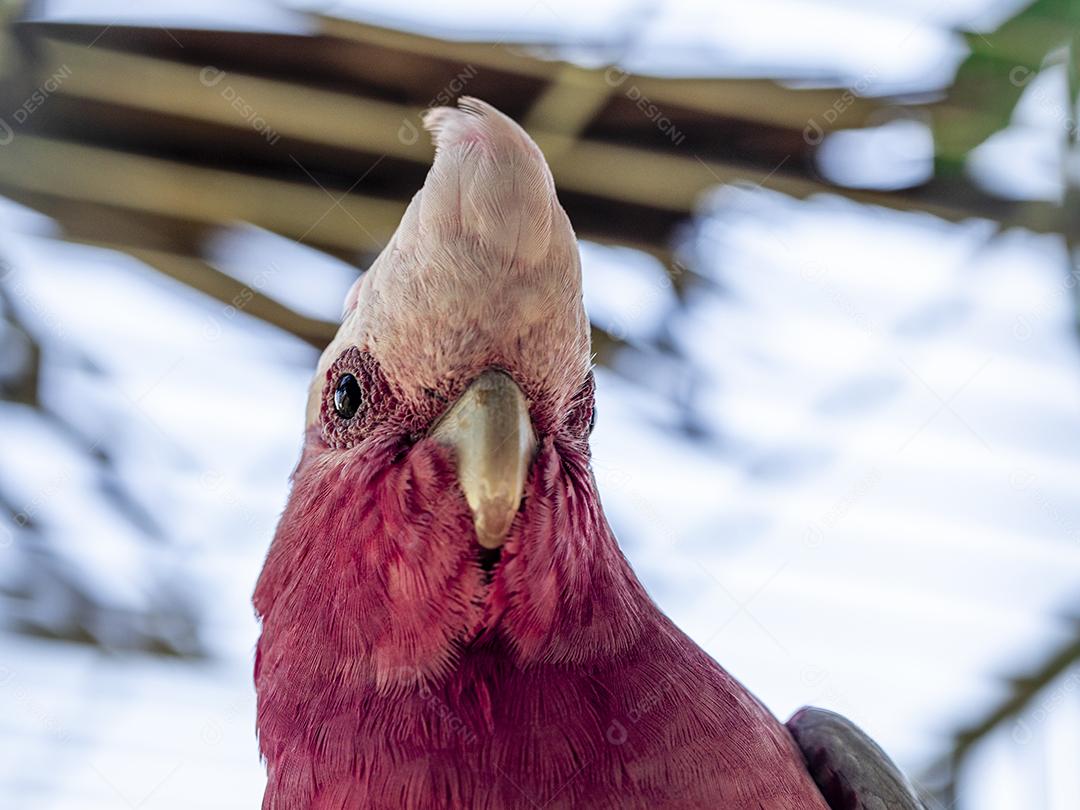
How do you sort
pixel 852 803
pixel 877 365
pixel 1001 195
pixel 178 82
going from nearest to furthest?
pixel 852 803
pixel 178 82
pixel 1001 195
pixel 877 365

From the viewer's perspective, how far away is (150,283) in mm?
3854

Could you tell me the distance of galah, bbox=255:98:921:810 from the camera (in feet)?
5.43

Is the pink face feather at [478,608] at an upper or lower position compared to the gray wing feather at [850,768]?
upper

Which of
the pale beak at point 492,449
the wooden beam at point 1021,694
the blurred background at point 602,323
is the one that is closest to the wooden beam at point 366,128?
the blurred background at point 602,323

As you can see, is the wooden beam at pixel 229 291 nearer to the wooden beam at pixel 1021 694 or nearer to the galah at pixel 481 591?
the galah at pixel 481 591

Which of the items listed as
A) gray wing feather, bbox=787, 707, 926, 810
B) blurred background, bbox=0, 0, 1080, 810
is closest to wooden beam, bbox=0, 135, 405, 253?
blurred background, bbox=0, 0, 1080, 810

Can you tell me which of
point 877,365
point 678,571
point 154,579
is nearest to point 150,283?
point 154,579

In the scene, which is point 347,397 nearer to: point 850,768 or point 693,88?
point 850,768

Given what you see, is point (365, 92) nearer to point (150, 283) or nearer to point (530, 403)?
point (150, 283)

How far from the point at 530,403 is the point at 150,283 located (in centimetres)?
261

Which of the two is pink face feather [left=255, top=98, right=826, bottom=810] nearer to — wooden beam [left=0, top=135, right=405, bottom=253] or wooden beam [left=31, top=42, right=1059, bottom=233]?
wooden beam [left=31, top=42, right=1059, bottom=233]

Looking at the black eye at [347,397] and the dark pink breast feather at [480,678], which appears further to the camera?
the black eye at [347,397]

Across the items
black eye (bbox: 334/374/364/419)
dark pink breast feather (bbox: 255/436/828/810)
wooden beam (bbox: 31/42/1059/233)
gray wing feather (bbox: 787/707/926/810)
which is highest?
wooden beam (bbox: 31/42/1059/233)

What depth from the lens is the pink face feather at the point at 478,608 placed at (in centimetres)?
166
